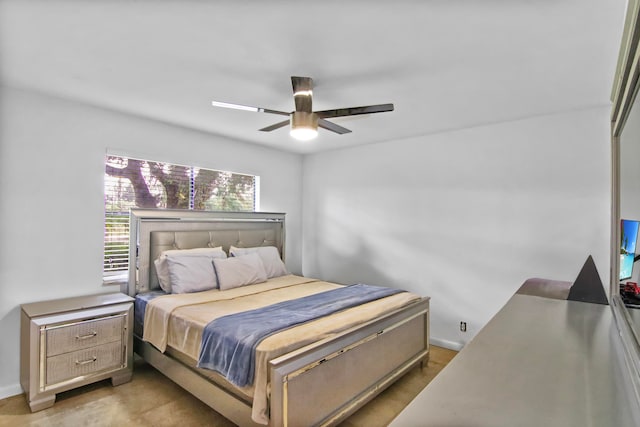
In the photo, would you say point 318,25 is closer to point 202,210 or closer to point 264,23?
point 264,23

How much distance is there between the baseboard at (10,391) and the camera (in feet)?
8.38

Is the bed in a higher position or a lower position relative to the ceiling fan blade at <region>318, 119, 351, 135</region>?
lower

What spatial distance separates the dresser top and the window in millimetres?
279

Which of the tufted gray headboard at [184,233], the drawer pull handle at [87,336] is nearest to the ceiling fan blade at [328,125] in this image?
the tufted gray headboard at [184,233]

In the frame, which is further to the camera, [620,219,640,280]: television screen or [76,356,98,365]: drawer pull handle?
[76,356,98,365]: drawer pull handle

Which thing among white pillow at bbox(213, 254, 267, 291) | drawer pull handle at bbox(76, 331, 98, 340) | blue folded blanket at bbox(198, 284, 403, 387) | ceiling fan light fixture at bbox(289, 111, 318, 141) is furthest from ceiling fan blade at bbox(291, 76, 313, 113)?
drawer pull handle at bbox(76, 331, 98, 340)

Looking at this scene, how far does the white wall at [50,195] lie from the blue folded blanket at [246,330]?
1608mm

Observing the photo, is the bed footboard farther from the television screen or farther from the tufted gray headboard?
the tufted gray headboard

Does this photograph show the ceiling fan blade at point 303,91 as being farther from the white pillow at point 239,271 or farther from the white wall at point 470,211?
the white wall at point 470,211

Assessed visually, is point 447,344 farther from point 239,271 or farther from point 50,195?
point 50,195

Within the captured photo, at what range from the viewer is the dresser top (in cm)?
254

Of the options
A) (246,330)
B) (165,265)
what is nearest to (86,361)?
(165,265)

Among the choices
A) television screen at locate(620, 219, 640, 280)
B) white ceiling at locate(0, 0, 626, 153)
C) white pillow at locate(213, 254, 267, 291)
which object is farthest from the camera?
white pillow at locate(213, 254, 267, 291)

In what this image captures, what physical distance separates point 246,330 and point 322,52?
179 cm
